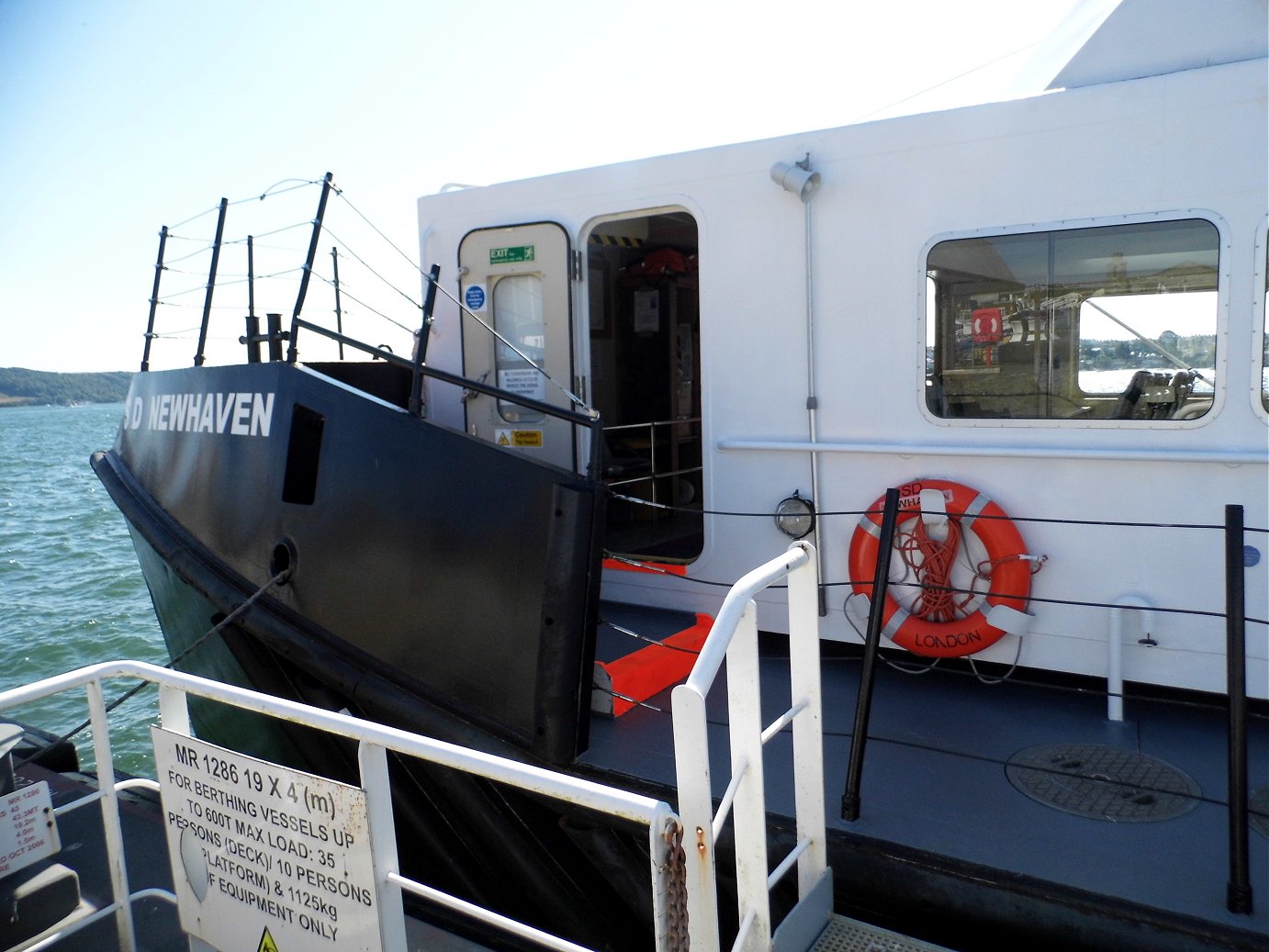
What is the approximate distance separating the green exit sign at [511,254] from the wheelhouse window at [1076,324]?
2.07 metres

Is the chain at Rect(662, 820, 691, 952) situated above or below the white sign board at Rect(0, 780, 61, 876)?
above

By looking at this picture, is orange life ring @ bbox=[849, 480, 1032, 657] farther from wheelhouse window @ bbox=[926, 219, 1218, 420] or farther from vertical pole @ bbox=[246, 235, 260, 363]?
vertical pole @ bbox=[246, 235, 260, 363]

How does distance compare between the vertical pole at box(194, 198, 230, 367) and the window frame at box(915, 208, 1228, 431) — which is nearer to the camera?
the window frame at box(915, 208, 1228, 431)

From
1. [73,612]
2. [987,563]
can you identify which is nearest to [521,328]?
[987,563]

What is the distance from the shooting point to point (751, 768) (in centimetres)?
202

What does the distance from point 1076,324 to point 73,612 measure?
1232 cm

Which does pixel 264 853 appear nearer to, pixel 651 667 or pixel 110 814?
pixel 110 814

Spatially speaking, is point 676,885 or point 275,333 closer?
point 676,885

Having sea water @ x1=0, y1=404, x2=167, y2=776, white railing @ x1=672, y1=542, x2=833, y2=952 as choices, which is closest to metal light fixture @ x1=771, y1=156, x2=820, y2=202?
white railing @ x1=672, y1=542, x2=833, y2=952

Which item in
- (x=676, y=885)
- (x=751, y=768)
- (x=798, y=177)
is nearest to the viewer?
(x=676, y=885)

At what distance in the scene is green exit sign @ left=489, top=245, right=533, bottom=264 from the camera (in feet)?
16.1

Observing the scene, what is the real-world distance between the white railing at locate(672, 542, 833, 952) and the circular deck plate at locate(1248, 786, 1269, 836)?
115cm

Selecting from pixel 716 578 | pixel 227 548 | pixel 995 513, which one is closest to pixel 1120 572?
pixel 995 513

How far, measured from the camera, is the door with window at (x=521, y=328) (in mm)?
4867
